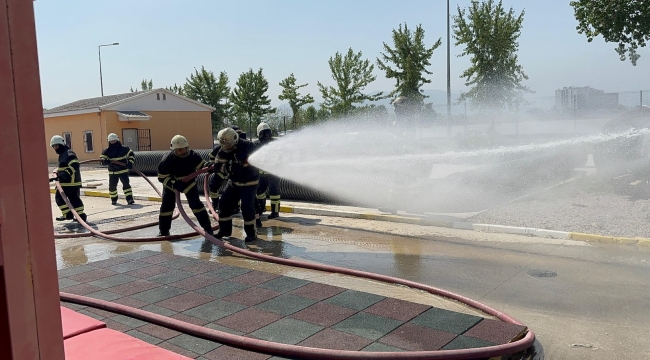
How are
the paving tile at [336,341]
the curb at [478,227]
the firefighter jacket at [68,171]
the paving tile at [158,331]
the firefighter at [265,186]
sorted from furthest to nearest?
the firefighter jacket at [68,171]
the firefighter at [265,186]
the curb at [478,227]
the paving tile at [158,331]
the paving tile at [336,341]

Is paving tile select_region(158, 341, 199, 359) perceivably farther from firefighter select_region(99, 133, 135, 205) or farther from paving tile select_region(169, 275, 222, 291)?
firefighter select_region(99, 133, 135, 205)

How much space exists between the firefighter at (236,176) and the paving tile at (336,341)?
149 inches

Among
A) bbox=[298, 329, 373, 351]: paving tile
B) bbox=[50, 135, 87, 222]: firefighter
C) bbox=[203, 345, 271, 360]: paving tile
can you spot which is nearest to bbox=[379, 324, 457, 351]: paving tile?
bbox=[298, 329, 373, 351]: paving tile

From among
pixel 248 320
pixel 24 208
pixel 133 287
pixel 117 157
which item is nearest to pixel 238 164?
pixel 133 287

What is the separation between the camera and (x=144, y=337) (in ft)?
12.6

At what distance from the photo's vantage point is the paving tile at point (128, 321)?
411 centimetres

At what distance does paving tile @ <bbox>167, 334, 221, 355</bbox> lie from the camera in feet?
11.9

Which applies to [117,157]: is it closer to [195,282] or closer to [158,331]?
[195,282]

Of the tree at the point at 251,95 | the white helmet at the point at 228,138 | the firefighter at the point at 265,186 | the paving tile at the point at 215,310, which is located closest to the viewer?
the paving tile at the point at 215,310

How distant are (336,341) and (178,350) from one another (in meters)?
1.09

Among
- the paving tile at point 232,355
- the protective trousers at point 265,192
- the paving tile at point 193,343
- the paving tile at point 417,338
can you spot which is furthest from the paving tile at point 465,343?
the protective trousers at point 265,192

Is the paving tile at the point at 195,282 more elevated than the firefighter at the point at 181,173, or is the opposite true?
the firefighter at the point at 181,173

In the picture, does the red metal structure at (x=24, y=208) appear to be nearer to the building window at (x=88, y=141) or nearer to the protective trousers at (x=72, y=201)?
the protective trousers at (x=72, y=201)

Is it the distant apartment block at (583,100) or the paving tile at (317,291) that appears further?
the distant apartment block at (583,100)
